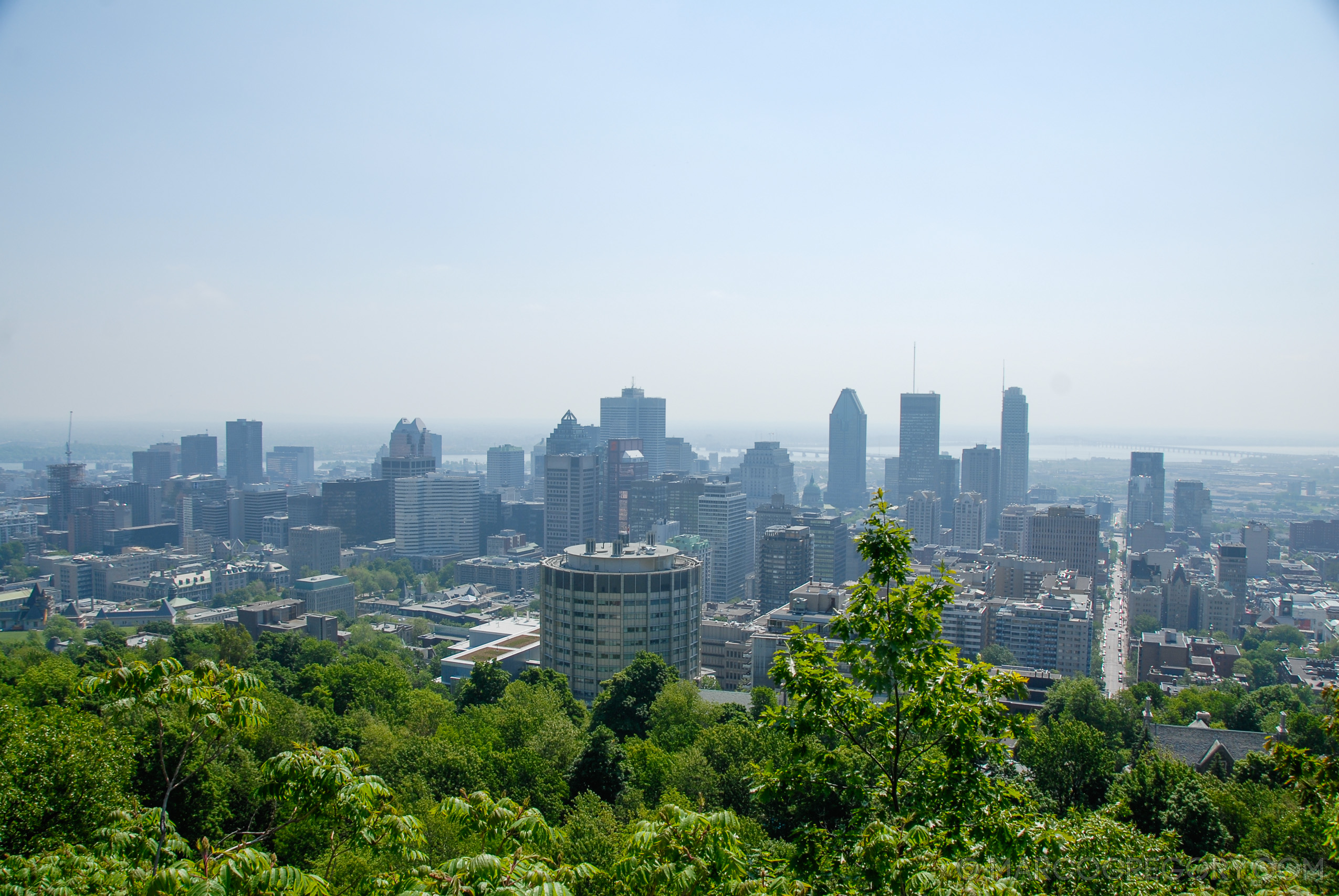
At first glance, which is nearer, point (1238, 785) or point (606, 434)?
point (1238, 785)

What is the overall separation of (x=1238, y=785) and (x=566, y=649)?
1626cm

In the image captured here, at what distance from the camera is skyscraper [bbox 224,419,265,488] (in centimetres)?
10631

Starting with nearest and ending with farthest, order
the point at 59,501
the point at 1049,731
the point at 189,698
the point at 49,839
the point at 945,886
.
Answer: the point at 945,886, the point at 189,698, the point at 49,839, the point at 1049,731, the point at 59,501

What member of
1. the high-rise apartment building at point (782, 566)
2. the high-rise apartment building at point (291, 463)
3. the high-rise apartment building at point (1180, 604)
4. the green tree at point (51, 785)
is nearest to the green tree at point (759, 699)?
the green tree at point (51, 785)

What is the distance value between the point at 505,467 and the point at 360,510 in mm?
37447

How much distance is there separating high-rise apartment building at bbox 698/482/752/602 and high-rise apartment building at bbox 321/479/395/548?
98.0ft

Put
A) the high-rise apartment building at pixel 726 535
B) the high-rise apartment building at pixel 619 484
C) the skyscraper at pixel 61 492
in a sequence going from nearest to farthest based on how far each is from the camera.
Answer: the high-rise apartment building at pixel 726 535, the skyscraper at pixel 61 492, the high-rise apartment building at pixel 619 484

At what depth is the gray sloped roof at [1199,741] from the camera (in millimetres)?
18391

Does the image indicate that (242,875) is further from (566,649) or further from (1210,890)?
(566,649)

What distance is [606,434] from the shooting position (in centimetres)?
11812

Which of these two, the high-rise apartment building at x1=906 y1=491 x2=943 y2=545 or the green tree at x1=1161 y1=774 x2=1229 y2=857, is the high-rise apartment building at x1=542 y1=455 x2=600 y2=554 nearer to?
the high-rise apartment building at x1=906 y1=491 x2=943 y2=545

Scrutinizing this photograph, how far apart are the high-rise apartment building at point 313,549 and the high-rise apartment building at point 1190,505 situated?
80608mm

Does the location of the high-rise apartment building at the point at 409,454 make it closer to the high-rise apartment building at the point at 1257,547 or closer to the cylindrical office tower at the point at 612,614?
the cylindrical office tower at the point at 612,614

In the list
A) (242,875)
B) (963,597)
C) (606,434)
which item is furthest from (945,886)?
(606,434)
